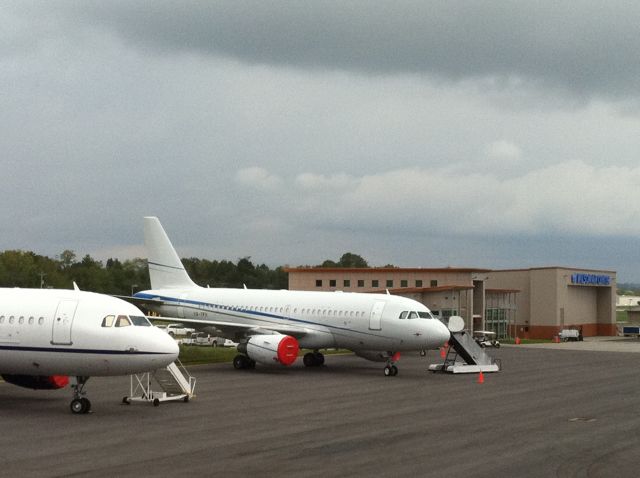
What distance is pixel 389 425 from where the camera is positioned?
26172 mm

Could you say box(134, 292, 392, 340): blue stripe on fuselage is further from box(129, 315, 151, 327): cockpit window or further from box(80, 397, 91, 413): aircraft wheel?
box(80, 397, 91, 413): aircraft wheel

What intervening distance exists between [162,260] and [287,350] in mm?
15846

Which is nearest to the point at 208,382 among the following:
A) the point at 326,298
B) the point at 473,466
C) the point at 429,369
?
the point at 326,298

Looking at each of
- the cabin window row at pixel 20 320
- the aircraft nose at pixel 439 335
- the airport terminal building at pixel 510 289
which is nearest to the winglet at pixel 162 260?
the aircraft nose at pixel 439 335

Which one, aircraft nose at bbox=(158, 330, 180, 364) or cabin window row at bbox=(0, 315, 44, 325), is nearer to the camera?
aircraft nose at bbox=(158, 330, 180, 364)

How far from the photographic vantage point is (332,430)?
2511 cm

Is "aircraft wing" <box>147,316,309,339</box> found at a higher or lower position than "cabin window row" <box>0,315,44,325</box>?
lower

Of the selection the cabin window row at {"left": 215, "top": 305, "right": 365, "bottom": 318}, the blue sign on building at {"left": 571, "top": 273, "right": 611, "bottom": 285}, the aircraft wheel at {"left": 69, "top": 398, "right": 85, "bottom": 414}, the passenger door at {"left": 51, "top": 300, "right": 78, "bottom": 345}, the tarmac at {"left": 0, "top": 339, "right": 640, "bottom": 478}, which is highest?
the blue sign on building at {"left": 571, "top": 273, "right": 611, "bottom": 285}

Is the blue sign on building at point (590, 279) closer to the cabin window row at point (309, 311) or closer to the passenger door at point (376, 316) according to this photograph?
the cabin window row at point (309, 311)

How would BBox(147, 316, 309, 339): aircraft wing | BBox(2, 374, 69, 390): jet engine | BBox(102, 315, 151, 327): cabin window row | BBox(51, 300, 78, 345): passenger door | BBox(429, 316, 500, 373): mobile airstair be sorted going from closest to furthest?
1. BBox(51, 300, 78, 345): passenger door
2. BBox(102, 315, 151, 327): cabin window row
3. BBox(2, 374, 69, 390): jet engine
4. BBox(147, 316, 309, 339): aircraft wing
5. BBox(429, 316, 500, 373): mobile airstair

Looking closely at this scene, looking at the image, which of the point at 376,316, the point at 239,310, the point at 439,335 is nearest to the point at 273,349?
the point at 376,316

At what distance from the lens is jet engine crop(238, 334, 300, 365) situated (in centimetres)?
4300

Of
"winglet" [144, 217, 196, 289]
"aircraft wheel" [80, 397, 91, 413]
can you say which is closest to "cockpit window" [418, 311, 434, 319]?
"winglet" [144, 217, 196, 289]

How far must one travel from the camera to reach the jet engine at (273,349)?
141 feet
